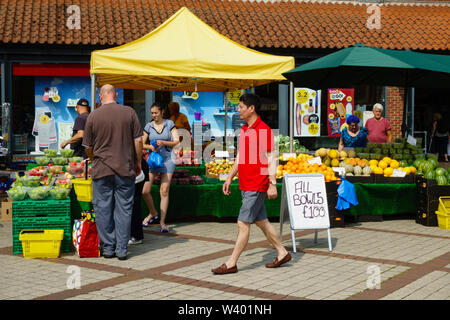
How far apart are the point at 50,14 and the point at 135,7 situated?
281 centimetres

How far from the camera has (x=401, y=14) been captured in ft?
68.9

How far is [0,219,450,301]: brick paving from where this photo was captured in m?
5.25

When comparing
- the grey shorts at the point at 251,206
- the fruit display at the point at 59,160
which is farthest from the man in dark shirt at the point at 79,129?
the grey shorts at the point at 251,206

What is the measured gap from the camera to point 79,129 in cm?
935

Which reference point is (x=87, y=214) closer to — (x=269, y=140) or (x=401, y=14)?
(x=269, y=140)

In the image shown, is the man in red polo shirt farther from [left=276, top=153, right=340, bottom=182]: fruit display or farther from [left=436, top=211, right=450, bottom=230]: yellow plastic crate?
[left=436, top=211, right=450, bottom=230]: yellow plastic crate

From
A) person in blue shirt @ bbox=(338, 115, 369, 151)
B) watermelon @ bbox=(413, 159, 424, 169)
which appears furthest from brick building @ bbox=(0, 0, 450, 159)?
watermelon @ bbox=(413, 159, 424, 169)

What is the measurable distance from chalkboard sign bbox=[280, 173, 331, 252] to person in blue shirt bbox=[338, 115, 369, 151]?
3.87 meters

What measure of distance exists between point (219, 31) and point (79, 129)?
31.6 feet

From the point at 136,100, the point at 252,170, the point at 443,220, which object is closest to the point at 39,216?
the point at 252,170

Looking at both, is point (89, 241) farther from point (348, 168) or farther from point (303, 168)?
point (348, 168)

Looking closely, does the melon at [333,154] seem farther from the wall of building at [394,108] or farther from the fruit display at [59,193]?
the wall of building at [394,108]

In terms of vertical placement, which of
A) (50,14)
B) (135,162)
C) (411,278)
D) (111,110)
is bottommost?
(411,278)

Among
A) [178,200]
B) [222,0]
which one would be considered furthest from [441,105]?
[178,200]
